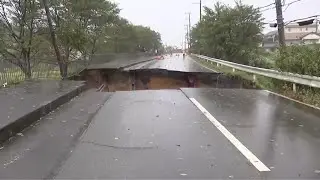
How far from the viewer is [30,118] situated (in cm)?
921

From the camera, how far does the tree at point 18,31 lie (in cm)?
2545

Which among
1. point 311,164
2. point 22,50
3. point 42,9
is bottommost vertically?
point 311,164

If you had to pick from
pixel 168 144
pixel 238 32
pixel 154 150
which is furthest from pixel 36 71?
pixel 238 32

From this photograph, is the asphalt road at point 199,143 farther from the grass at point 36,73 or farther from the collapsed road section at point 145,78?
the collapsed road section at point 145,78

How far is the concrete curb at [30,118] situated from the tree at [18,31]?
502 inches

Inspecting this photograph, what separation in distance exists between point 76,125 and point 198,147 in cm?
303

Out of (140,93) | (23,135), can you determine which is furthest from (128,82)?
(23,135)

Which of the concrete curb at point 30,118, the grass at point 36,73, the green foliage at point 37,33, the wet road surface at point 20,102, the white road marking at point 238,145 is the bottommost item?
the white road marking at point 238,145

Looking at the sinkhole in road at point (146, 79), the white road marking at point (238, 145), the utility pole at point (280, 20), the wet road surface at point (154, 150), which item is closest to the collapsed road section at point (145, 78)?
the sinkhole in road at point (146, 79)

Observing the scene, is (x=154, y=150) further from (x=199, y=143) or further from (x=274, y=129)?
(x=274, y=129)

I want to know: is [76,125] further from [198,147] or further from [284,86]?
[284,86]

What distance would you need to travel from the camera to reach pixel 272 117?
1038 centimetres

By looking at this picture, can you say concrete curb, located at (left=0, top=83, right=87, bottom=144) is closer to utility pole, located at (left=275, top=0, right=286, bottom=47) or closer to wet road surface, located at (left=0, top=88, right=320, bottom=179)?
wet road surface, located at (left=0, top=88, right=320, bottom=179)

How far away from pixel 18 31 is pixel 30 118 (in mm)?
18862
